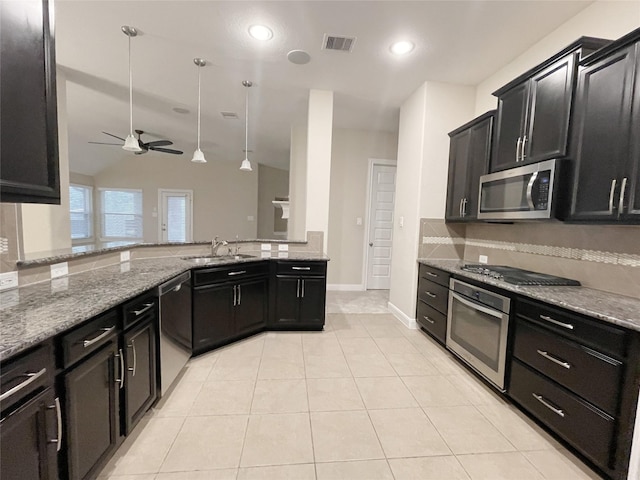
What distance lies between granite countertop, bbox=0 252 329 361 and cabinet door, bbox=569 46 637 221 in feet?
9.29

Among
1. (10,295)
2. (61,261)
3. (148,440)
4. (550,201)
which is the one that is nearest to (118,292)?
(10,295)

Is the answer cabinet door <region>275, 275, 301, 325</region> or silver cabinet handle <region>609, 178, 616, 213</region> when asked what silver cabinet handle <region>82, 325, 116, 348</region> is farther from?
silver cabinet handle <region>609, 178, 616, 213</region>

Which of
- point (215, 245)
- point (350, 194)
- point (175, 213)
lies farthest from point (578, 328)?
point (175, 213)

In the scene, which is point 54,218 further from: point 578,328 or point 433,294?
point 578,328

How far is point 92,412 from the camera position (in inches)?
50.5

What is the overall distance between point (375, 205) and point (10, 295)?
4655mm

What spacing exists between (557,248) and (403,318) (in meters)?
1.89

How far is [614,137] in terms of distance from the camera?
1668mm

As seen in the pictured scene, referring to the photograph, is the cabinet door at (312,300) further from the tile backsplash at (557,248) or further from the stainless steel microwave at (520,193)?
the stainless steel microwave at (520,193)

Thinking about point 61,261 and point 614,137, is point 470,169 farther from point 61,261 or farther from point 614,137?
point 61,261

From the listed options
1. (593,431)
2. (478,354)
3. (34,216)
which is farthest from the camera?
(34,216)

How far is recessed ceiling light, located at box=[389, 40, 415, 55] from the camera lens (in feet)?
8.63

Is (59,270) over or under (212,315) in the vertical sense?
over

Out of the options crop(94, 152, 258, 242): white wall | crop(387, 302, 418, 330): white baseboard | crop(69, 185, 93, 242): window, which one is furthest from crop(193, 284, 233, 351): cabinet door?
crop(69, 185, 93, 242): window
